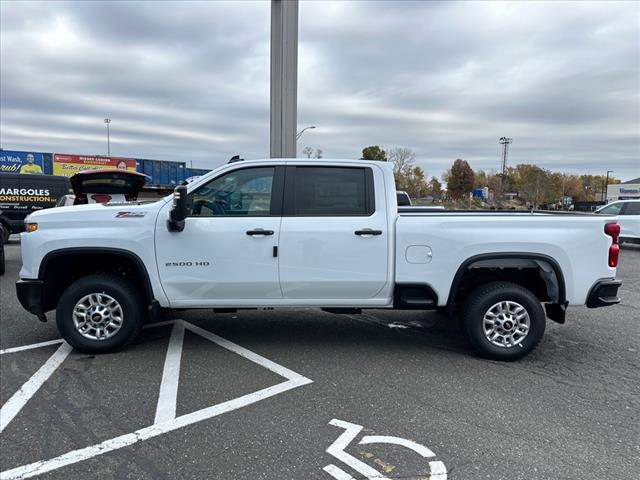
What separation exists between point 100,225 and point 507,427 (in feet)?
12.9

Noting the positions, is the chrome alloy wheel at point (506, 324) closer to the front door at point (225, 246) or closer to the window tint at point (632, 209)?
the front door at point (225, 246)

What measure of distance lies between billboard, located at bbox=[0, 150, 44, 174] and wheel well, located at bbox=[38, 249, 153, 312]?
39391 mm

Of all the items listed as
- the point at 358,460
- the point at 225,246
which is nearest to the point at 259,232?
Answer: the point at 225,246

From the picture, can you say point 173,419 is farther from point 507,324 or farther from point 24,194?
point 24,194

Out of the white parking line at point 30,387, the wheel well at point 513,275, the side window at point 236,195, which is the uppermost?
the side window at point 236,195

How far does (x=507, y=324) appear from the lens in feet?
14.8

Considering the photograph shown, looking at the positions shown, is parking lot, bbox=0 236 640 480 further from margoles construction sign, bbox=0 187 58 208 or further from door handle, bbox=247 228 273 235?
margoles construction sign, bbox=0 187 58 208

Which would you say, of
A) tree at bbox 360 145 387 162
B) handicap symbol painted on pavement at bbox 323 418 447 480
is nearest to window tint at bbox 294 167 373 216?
handicap symbol painted on pavement at bbox 323 418 447 480

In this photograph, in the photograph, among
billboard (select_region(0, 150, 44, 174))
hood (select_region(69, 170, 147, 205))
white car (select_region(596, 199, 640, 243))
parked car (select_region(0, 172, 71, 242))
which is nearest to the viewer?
hood (select_region(69, 170, 147, 205))

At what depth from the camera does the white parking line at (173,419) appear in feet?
9.04

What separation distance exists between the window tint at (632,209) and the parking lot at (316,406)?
1053cm

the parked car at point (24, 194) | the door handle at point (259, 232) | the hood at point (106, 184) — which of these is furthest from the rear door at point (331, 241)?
the parked car at point (24, 194)

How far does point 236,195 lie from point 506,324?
2942mm

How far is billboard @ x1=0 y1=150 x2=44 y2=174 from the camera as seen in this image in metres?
38.2
